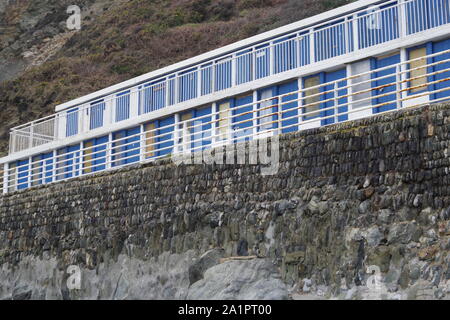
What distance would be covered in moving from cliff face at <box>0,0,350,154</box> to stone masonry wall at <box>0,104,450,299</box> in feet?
87.3

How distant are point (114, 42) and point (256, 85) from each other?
34.0 m

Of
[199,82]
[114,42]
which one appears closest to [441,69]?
[199,82]

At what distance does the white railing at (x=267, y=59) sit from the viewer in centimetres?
1945

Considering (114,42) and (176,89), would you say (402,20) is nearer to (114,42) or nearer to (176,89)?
(176,89)

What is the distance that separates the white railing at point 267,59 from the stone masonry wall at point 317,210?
4538 mm

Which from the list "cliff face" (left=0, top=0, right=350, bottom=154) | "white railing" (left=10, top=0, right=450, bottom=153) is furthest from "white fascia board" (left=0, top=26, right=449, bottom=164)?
"cliff face" (left=0, top=0, right=350, bottom=154)

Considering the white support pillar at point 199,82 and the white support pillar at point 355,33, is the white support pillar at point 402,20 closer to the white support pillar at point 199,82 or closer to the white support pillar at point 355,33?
the white support pillar at point 355,33

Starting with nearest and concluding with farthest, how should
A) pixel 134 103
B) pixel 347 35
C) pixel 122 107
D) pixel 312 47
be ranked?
pixel 347 35, pixel 312 47, pixel 134 103, pixel 122 107

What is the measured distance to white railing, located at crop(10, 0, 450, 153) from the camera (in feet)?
63.8

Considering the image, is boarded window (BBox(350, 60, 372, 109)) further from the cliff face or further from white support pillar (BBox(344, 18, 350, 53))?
the cliff face

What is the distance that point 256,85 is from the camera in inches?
868

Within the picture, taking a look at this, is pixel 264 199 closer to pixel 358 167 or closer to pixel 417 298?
pixel 358 167
